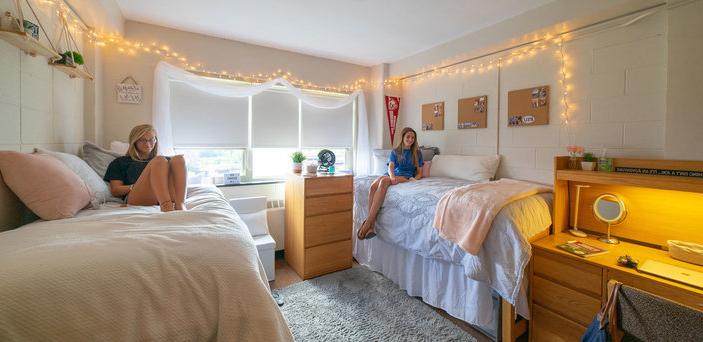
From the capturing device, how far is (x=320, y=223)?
2.79 meters

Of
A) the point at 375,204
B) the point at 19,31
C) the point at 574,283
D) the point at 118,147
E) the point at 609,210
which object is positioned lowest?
the point at 574,283

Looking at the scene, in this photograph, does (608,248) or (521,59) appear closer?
(608,248)

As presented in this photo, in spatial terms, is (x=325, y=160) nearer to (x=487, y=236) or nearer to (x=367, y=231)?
(x=367, y=231)

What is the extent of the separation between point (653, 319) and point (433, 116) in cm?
297

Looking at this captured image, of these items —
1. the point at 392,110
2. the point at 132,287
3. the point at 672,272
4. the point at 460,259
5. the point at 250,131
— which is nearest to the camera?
the point at 132,287

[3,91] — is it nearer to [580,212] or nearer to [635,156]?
[580,212]

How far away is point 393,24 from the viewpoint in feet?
9.20

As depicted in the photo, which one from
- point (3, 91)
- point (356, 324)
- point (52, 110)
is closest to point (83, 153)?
point (52, 110)

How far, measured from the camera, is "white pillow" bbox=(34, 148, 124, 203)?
1593 mm

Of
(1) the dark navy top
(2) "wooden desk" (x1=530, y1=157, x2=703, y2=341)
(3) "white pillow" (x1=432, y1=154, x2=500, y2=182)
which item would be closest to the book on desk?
(2) "wooden desk" (x1=530, y1=157, x2=703, y2=341)

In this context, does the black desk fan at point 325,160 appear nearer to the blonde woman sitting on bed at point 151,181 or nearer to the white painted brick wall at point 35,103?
the blonde woman sitting on bed at point 151,181

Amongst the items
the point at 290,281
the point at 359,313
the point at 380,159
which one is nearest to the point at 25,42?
the point at 290,281

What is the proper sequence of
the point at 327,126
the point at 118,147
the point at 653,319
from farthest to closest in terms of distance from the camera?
1. the point at 327,126
2. the point at 118,147
3. the point at 653,319

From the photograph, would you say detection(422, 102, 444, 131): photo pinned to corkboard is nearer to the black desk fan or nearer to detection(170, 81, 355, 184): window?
detection(170, 81, 355, 184): window
